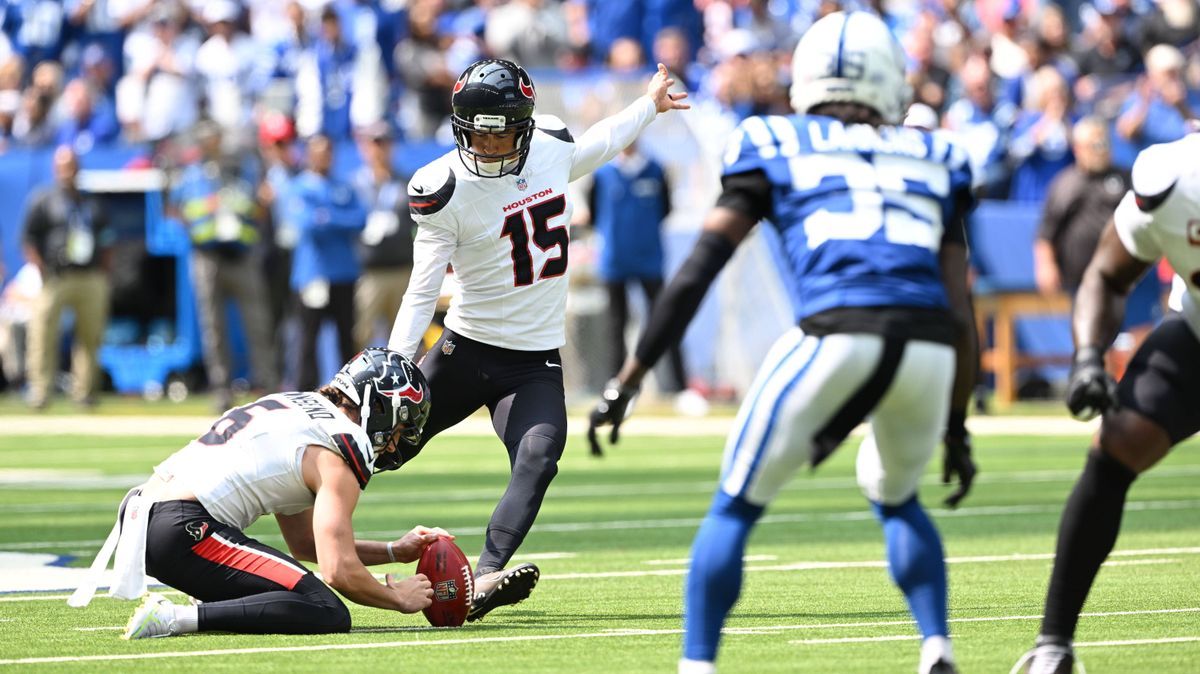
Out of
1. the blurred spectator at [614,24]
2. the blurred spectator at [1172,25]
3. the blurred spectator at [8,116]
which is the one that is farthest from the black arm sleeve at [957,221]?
the blurred spectator at [8,116]

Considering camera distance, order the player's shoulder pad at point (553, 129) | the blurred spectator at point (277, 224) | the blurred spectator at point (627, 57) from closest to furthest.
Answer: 1. the player's shoulder pad at point (553, 129)
2. the blurred spectator at point (627, 57)
3. the blurred spectator at point (277, 224)

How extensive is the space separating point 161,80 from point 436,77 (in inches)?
131

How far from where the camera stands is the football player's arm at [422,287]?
23.9 ft

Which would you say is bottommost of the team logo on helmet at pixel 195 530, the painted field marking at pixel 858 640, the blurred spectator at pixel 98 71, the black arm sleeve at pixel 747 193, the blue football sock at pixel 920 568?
the blurred spectator at pixel 98 71

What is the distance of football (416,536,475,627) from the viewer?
6773 mm

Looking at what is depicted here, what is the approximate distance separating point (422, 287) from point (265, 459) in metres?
1.11

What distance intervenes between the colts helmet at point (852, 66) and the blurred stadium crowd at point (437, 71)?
12.8 metres

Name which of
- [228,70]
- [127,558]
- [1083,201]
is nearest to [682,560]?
[127,558]

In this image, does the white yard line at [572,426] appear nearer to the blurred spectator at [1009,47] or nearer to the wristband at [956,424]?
the blurred spectator at [1009,47]

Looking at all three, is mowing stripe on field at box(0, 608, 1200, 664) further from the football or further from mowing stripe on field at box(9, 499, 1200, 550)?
mowing stripe on field at box(9, 499, 1200, 550)

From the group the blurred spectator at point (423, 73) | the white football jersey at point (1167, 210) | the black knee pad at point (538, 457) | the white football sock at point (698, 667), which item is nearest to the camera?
the white football sock at point (698, 667)

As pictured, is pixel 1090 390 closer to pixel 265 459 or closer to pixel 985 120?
pixel 265 459

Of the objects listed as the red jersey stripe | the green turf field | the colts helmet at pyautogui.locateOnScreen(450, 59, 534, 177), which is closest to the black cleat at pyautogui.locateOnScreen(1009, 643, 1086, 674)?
the green turf field

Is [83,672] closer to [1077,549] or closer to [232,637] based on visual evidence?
[232,637]
